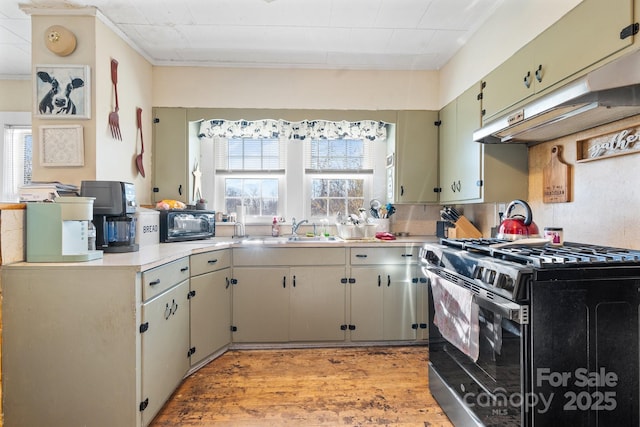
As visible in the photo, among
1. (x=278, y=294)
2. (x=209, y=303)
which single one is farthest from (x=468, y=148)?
(x=209, y=303)

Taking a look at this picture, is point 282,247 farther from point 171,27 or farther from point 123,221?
point 171,27

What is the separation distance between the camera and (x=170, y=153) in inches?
124

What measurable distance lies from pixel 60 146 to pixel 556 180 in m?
3.29

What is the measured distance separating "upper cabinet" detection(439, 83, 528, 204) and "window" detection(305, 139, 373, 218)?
33.2 inches

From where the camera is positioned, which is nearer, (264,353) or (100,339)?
(100,339)

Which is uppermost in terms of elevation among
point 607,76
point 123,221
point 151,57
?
point 151,57

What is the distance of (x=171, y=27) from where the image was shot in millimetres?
2572

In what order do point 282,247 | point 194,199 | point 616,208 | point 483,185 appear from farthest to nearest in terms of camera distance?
1. point 194,199
2. point 282,247
3. point 483,185
4. point 616,208

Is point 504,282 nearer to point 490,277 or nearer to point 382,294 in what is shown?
point 490,277

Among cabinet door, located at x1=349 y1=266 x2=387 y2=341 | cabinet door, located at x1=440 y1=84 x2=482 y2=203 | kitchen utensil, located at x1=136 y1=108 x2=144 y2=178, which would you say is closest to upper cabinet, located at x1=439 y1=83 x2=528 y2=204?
cabinet door, located at x1=440 y1=84 x2=482 y2=203

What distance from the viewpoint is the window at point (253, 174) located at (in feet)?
11.5

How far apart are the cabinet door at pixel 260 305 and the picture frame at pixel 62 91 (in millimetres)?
1638

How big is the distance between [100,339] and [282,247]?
4.61 ft

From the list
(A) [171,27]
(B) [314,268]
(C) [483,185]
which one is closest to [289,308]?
(B) [314,268]
